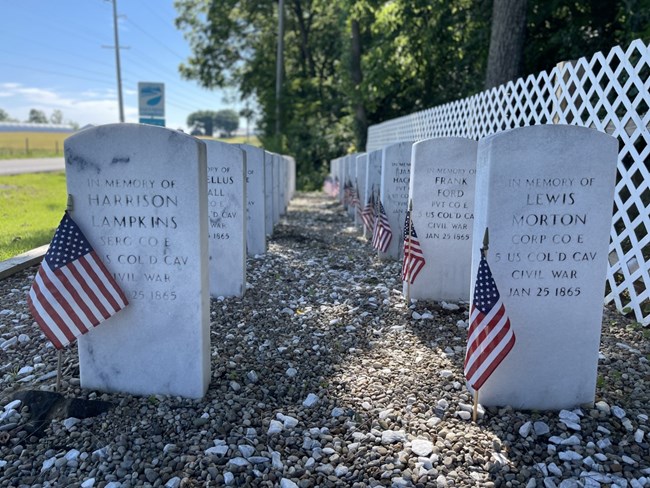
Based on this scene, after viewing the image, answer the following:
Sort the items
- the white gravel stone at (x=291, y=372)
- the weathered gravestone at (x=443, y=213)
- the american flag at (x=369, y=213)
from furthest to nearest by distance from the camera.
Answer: the american flag at (x=369, y=213) < the weathered gravestone at (x=443, y=213) < the white gravel stone at (x=291, y=372)

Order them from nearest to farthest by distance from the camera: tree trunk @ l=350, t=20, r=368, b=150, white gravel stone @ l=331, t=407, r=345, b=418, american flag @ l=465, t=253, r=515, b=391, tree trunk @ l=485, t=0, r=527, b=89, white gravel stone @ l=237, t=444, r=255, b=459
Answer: white gravel stone @ l=237, t=444, r=255, b=459
american flag @ l=465, t=253, r=515, b=391
white gravel stone @ l=331, t=407, r=345, b=418
tree trunk @ l=485, t=0, r=527, b=89
tree trunk @ l=350, t=20, r=368, b=150

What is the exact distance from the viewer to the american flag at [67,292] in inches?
120

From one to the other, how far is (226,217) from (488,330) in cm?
333

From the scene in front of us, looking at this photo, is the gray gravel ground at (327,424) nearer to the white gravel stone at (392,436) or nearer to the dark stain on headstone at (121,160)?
the white gravel stone at (392,436)

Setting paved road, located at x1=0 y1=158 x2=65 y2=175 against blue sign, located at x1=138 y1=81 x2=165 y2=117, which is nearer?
blue sign, located at x1=138 y1=81 x2=165 y2=117

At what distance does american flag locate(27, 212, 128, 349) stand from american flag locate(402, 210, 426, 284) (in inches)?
119

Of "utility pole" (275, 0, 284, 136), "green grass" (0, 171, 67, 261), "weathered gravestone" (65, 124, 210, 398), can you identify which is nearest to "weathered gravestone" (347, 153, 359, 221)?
"green grass" (0, 171, 67, 261)

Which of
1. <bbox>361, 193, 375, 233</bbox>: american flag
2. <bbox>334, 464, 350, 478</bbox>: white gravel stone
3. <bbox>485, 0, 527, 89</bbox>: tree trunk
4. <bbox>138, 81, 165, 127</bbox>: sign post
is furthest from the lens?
<bbox>138, 81, 165, 127</bbox>: sign post

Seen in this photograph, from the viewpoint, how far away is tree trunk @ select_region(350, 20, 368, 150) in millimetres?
21220

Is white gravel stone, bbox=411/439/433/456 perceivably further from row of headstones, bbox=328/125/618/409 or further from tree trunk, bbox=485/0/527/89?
tree trunk, bbox=485/0/527/89

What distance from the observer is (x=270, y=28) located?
104ft

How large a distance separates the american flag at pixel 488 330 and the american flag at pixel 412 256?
2.16 metres

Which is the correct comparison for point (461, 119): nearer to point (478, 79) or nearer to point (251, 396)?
point (478, 79)

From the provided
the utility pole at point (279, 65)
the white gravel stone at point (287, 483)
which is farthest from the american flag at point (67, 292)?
the utility pole at point (279, 65)
